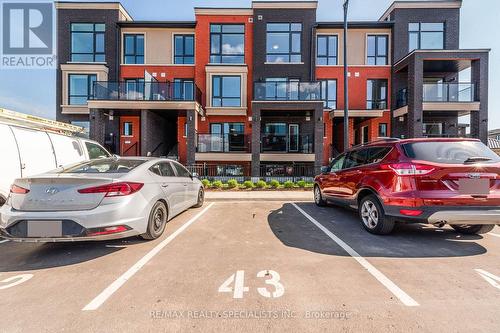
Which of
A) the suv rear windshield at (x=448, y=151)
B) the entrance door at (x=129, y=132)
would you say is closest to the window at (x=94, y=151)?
the suv rear windshield at (x=448, y=151)

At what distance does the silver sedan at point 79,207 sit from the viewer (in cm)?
335

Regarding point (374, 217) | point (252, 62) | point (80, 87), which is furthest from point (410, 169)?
point (80, 87)

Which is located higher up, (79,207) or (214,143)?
(214,143)

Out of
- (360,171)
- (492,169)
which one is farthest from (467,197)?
(360,171)

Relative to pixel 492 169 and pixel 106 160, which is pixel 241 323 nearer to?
pixel 106 160

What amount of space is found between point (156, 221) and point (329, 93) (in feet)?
53.1

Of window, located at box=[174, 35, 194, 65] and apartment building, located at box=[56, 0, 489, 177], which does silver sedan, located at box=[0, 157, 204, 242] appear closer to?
apartment building, located at box=[56, 0, 489, 177]

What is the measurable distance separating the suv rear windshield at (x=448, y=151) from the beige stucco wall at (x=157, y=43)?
700 inches

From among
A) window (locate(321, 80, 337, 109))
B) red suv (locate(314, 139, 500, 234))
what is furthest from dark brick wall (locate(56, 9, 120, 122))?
red suv (locate(314, 139, 500, 234))

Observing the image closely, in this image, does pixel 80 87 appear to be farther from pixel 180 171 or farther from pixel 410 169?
pixel 410 169

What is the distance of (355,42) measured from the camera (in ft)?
56.7

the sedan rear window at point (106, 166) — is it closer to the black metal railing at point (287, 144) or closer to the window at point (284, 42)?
the black metal railing at point (287, 144)

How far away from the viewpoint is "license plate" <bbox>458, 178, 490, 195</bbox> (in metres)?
3.80

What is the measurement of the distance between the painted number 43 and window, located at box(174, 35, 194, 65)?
17.7 m
